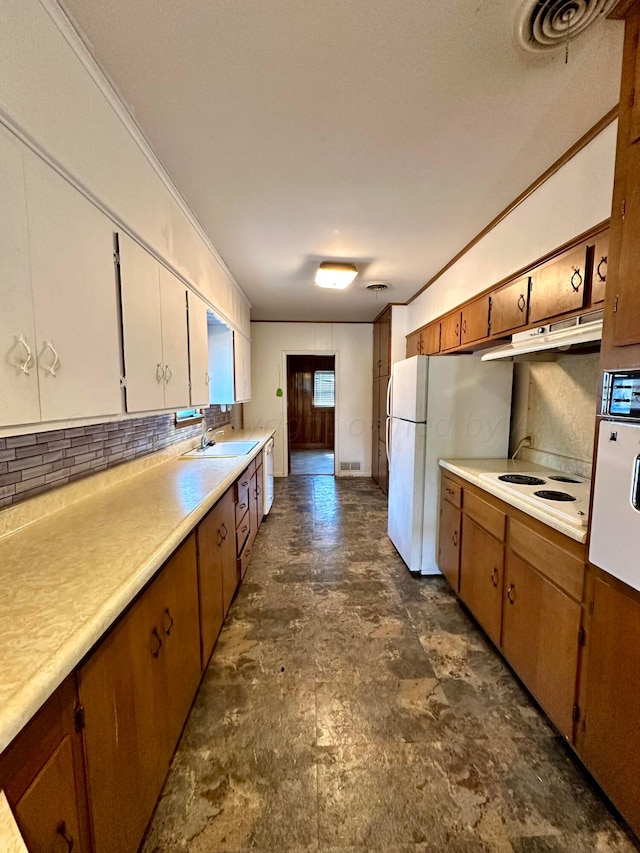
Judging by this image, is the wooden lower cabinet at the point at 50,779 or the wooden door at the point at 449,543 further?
Result: the wooden door at the point at 449,543

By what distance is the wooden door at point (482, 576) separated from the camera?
75.4 inches

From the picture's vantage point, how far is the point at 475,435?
2.77 meters

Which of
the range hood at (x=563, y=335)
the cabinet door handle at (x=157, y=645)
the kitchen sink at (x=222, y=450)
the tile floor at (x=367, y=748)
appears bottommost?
the tile floor at (x=367, y=748)

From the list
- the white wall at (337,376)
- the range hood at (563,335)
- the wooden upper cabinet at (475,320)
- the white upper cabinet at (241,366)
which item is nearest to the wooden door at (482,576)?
the range hood at (563,335)

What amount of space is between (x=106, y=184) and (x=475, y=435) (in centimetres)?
266

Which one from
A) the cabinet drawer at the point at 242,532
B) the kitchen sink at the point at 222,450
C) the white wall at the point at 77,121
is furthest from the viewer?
the kitchen sink at the point at 222,450

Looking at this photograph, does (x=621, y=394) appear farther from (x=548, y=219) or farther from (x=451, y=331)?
(x=451, y=331)

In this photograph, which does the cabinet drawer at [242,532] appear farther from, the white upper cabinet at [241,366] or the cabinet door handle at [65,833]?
the cabinet door handle at [65,833]

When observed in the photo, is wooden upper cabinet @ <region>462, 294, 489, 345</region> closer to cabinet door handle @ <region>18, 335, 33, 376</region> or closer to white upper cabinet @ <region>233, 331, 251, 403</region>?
white upper cabinet @ <region>233, 331, 251, 403</region>

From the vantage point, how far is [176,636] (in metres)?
1.39

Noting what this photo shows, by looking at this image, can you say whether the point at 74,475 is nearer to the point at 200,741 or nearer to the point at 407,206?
the point at 200,741

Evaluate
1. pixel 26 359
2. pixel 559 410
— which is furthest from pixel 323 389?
pixel 26 359

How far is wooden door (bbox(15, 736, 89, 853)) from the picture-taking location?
0.66 metres

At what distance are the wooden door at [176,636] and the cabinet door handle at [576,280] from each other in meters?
2.17
